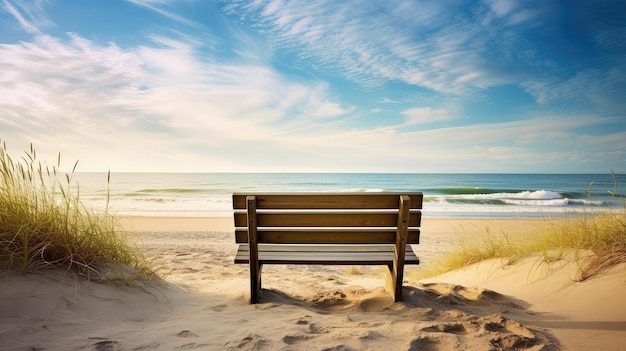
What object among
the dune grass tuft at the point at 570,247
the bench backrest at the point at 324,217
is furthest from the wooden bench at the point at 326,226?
the dune grass tuft at the point at 570,247

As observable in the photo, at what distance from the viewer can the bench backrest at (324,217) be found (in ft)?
10.4

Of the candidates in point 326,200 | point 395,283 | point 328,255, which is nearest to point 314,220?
point 326,200

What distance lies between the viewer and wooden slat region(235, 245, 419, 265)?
3354 millimetres

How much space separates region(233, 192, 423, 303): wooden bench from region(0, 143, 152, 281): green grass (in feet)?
4.66

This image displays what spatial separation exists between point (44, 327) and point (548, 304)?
4.65 meters

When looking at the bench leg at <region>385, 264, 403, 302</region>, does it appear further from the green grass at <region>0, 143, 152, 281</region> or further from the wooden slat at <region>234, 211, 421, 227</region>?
the green grass at <region>0, 143, 152, 281</region>

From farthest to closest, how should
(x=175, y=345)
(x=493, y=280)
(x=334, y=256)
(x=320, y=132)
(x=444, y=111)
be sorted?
(x=320, y=132) < (x=444, y=111) < (x=493, y=280) < (x=334, y=256) < (x=175, y=345)

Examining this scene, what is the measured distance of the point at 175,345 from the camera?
2346mm

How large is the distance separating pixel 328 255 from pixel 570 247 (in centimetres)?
351

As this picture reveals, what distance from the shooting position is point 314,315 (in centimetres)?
307

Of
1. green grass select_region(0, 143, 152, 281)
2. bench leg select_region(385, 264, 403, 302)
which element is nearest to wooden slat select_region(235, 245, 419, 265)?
bench leg select_region(385, 264, 403, 302)

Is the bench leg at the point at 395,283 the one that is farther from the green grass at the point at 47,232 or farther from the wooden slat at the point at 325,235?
the green grass at the point at 47,232

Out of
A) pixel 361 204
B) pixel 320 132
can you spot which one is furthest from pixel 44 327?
pixel 320 132

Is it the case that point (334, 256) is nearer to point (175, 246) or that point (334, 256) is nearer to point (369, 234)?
point (369, 234)
